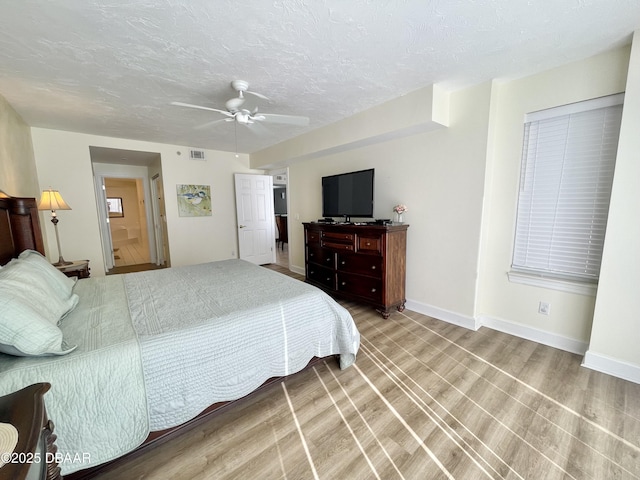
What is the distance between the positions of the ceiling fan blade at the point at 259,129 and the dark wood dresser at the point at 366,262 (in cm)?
156

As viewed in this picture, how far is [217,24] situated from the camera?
63.6 inches

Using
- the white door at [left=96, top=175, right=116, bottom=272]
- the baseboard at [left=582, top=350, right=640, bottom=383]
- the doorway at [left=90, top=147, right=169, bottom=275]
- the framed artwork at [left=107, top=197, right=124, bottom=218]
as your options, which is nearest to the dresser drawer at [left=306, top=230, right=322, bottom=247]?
the baseboard at [left=582, top=350, right=640, bottom=383]

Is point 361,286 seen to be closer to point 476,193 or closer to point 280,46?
point 476,193

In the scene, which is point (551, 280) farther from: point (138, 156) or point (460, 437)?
point (138, 156)

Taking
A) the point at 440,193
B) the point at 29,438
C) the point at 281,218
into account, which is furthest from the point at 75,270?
the point at 281,218

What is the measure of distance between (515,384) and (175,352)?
2260 millimetres

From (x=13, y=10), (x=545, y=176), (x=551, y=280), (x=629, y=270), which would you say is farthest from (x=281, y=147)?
(x=629, y=270)

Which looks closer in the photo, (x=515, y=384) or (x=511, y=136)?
(x=515, y=384)

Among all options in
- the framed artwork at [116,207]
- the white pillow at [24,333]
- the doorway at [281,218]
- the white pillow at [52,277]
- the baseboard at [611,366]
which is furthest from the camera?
the framed artwork at [116,207]

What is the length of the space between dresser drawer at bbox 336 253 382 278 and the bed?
1.06m

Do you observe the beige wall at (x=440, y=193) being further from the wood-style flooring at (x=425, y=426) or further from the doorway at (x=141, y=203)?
the doorway at (x=141, y=203)

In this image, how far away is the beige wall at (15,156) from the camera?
2.48 metres

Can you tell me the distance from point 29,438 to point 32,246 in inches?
110

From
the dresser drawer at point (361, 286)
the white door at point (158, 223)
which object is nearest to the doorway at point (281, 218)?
the dresser drawer at point (361, 286)
